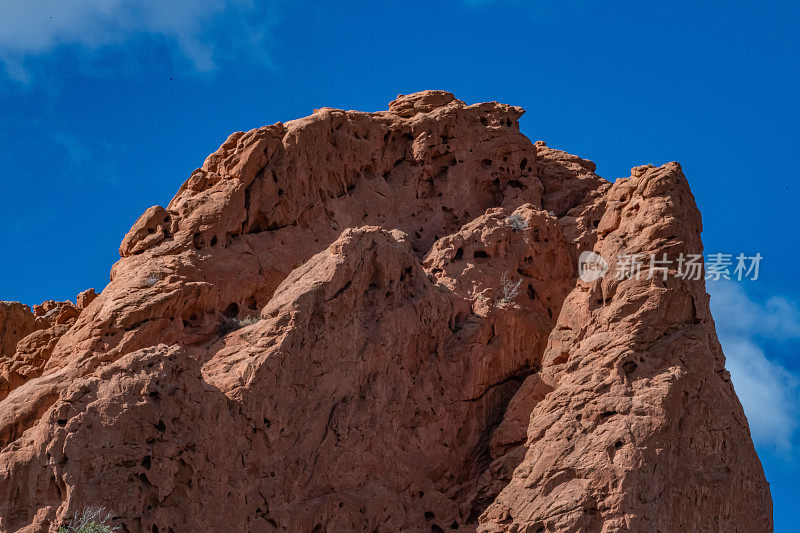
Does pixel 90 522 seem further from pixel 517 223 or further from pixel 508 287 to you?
pixel 517 223

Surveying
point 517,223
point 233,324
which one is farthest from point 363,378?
point 517,223

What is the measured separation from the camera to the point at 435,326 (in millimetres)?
28859

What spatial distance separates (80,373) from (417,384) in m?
7.94

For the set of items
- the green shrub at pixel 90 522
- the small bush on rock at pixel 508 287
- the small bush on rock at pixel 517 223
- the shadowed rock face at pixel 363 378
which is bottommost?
the green shrub at pixel 90 522

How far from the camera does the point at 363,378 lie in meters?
27.1

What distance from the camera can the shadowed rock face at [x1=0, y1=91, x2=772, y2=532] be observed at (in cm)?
2334

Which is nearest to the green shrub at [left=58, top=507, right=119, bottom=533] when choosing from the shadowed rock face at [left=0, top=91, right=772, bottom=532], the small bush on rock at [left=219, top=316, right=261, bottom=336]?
the shadowed rock face at [left=0, top=91, right=772, bottom=532]

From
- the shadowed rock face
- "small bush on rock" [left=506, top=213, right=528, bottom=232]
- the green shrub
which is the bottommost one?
the green shrub

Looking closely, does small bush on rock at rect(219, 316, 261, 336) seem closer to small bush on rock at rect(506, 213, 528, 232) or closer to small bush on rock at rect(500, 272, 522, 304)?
small bush on rock at rect(500, 272, 522, 304)

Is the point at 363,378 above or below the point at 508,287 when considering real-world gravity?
below

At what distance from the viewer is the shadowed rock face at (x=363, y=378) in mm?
23344

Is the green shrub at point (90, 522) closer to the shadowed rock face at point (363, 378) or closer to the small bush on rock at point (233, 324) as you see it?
the shadowed rock face at point (363, 378)

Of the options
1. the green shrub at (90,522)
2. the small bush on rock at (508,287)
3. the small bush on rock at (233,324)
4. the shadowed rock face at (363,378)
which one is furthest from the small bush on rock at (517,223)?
the green shrub at (90,522)

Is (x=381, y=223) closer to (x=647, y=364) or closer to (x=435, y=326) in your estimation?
(x=435, y=326)
